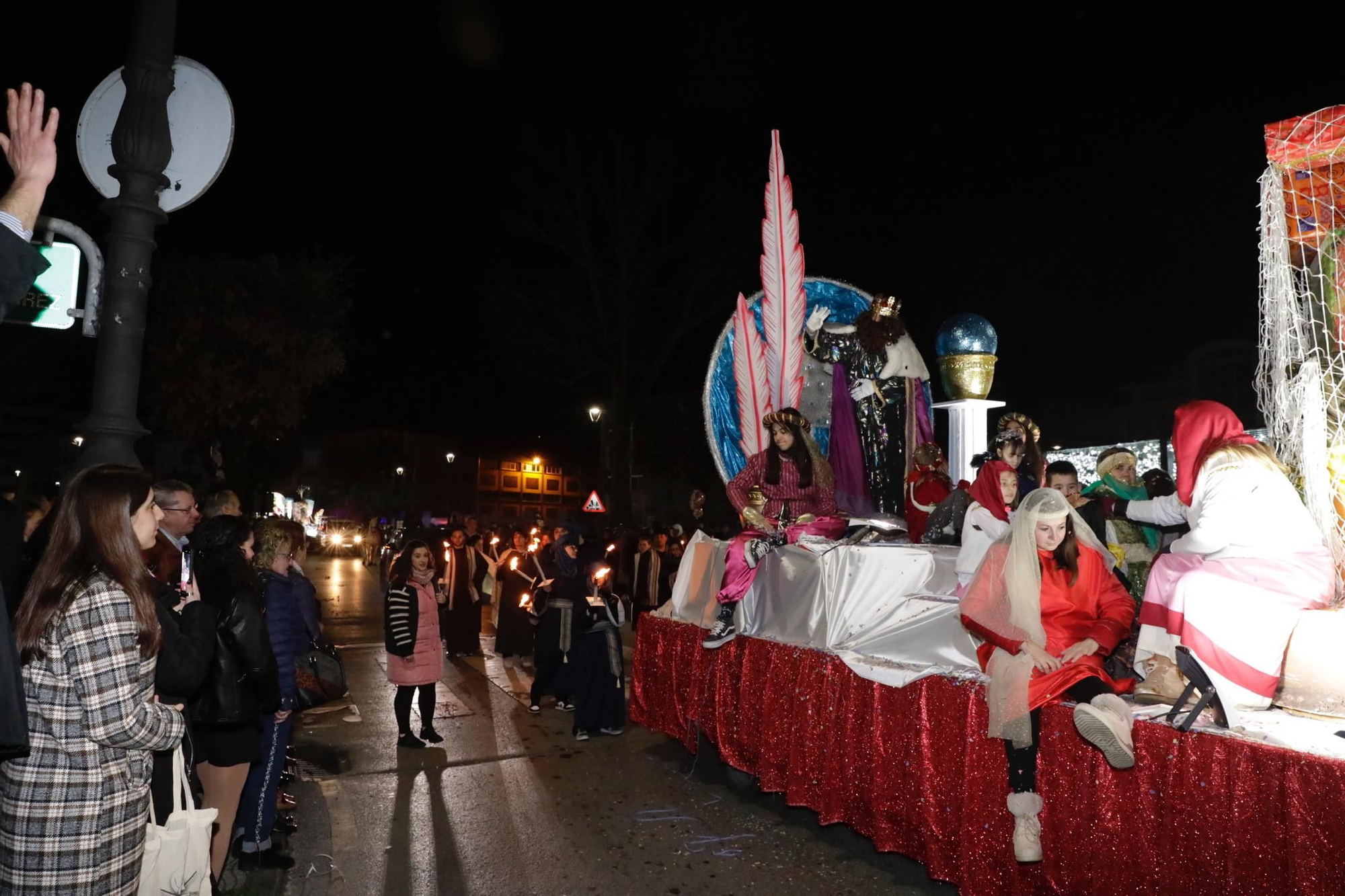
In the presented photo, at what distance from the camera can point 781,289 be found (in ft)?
24.0

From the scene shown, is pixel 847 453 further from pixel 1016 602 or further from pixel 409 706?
pixel 409 706

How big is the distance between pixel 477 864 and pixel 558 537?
4.76 metres

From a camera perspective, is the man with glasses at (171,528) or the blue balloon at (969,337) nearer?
the man with glasses at (171,528)

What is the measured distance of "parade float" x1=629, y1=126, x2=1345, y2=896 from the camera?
313cm

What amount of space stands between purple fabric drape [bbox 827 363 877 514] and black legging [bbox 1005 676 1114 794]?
129 inches

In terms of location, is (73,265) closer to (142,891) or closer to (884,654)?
(142,891)

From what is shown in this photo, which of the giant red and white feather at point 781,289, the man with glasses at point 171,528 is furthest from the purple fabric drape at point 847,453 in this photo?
the man with glasses at point 171,528

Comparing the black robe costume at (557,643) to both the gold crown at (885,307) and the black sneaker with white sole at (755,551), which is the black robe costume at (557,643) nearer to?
the black sneaker with white sole at (755,551)

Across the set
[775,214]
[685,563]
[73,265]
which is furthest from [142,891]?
[775,214]

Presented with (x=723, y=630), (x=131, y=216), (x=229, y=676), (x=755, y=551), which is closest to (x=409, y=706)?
(x=723, y=630)

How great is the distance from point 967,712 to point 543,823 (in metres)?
2.77

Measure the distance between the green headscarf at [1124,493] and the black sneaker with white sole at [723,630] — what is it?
258 centimetres

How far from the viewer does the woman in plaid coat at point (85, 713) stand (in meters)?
2.46

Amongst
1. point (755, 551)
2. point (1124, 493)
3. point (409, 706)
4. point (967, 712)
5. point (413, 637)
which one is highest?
point (1124, 493)
